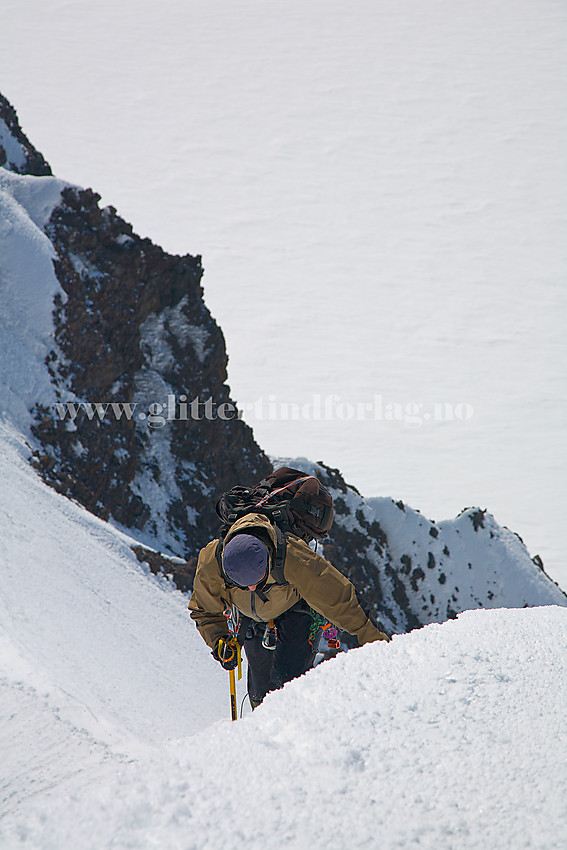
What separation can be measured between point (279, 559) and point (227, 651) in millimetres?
1066

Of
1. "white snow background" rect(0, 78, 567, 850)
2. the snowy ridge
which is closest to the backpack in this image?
"white snow background" rect(0, 78, 567, 850)

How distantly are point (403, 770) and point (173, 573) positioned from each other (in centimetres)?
1184

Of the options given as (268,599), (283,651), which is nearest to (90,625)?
(283,651)

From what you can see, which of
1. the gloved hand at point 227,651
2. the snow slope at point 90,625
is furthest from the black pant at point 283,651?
the snow slope at point 90,625

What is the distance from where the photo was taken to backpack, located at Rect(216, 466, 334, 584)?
5367 millimetres

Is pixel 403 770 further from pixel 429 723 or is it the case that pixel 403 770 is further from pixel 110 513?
pixel 110 513

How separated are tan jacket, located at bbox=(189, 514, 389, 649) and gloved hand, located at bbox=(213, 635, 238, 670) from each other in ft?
0.87

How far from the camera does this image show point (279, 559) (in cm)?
501

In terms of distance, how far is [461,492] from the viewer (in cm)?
10144

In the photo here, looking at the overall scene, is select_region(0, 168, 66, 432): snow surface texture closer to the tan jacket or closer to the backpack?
Answer: the backpack

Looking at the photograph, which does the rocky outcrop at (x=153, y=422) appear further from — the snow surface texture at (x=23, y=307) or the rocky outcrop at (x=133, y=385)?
the snow surface texture at (x=23, y=307)

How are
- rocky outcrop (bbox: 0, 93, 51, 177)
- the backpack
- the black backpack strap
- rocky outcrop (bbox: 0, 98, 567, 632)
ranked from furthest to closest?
rocky outcrop (bbox: 0, 93, 51, 177), rocky outcrop (bbox: 0, 98, 567, 632), the backpack, the black backpack strap

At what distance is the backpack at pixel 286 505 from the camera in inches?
211

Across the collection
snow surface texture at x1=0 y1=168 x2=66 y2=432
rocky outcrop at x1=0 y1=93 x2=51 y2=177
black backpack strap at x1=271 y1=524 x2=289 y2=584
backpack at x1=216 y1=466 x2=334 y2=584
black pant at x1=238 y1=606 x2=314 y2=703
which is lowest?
black pant at x1=238 y1=606 x2=314 y2=703
